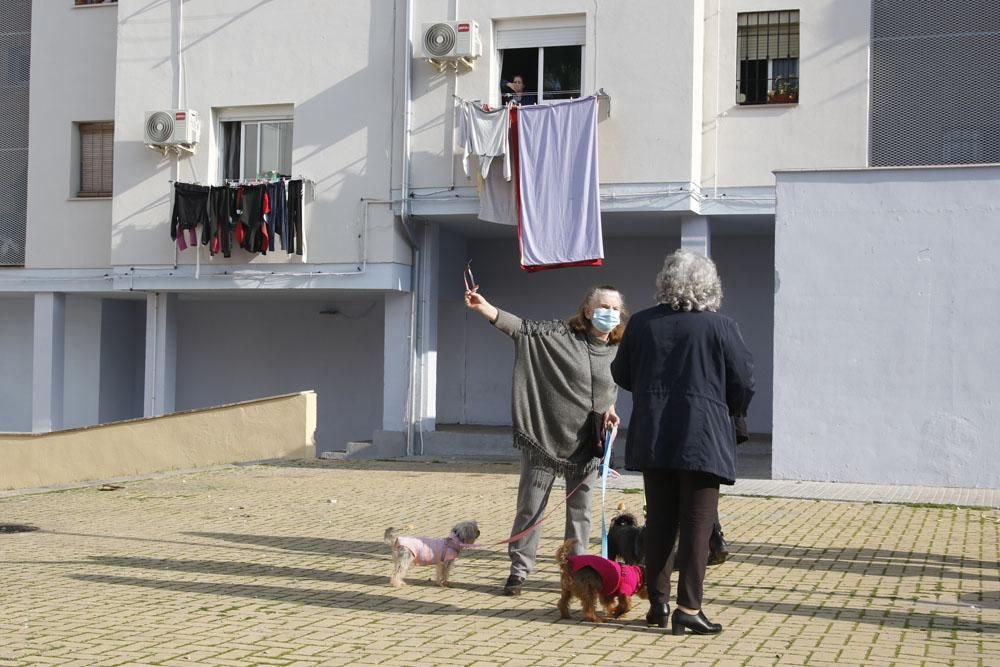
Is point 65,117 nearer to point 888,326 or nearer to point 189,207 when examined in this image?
point 189,207

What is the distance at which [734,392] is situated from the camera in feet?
21.6

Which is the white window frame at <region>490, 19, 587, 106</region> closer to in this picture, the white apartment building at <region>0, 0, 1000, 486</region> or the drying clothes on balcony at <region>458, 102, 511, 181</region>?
the white apartment building at <region>0, 0, 1000, 486</region>

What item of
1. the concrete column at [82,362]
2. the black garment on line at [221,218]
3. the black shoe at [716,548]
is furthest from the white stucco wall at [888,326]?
the concrete column at [82,362]

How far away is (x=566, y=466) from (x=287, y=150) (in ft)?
52.6

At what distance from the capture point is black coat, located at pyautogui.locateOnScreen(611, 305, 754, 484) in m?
6.43

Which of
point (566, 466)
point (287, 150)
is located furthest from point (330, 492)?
point (287, 150)

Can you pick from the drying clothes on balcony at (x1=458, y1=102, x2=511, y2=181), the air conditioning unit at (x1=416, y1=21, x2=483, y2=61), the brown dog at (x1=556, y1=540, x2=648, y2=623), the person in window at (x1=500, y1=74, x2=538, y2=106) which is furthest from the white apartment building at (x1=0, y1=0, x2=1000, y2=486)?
the brown dog at (x1=556, y1=540, x2=648, y2=623)

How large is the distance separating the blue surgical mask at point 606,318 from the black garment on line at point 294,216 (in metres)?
14.8

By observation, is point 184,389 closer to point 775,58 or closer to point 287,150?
point 287,150

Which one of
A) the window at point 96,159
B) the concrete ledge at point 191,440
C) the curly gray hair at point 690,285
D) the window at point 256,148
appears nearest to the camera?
the curly gray hair at point 690,285

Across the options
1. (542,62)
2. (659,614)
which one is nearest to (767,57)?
(542,62)

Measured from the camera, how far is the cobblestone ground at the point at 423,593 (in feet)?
20.4

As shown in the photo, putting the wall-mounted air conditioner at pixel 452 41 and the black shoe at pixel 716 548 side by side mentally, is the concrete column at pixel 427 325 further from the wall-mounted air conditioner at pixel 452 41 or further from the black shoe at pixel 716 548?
the black shoe at pixel 716 548

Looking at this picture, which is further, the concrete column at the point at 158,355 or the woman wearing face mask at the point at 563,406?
the concrete column at the point at 158,355
